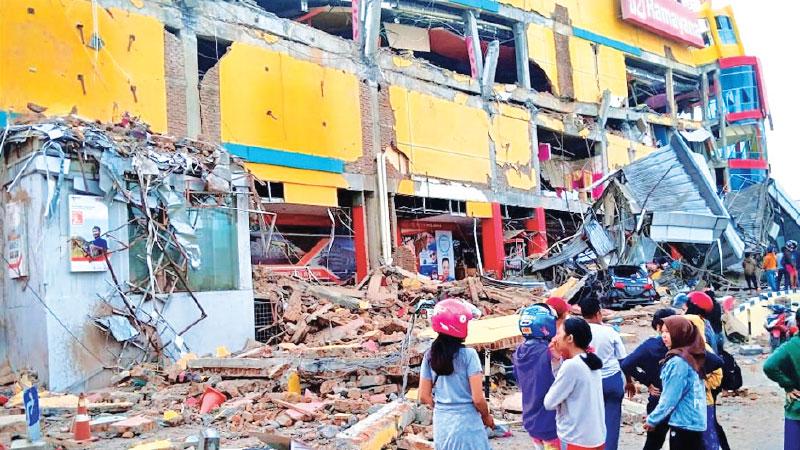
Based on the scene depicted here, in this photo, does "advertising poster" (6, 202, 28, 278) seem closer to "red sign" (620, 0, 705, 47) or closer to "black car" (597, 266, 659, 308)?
"black car" (597, 266, 659, 308)

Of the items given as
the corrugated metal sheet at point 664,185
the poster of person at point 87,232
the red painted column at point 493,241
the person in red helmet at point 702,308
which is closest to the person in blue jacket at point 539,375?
the person in red helmet at point 702,308

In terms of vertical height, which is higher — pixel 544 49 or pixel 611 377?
pixel 544 49

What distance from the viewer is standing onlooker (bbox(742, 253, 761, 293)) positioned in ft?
67.7

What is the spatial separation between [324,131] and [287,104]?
155 centimetres

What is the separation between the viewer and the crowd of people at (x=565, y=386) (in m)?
3.82

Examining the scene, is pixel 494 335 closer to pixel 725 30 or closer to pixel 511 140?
pixel 511 140

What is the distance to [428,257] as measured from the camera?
1025 inches

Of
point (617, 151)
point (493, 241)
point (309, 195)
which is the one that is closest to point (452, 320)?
point (309, 195)

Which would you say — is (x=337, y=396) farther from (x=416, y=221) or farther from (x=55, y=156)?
(x=416, y=221)

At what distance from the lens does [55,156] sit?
9453mm

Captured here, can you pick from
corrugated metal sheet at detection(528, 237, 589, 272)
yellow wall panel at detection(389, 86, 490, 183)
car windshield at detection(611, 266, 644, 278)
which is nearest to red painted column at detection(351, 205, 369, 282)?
yellow wall panel at detection(389, 86, 490, 183)

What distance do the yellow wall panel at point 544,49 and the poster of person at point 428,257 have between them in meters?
11.1

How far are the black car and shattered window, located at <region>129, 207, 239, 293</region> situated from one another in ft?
35.1

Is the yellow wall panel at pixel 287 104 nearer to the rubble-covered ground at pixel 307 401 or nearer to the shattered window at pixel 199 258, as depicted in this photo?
the shattered window at pixel 199 258
